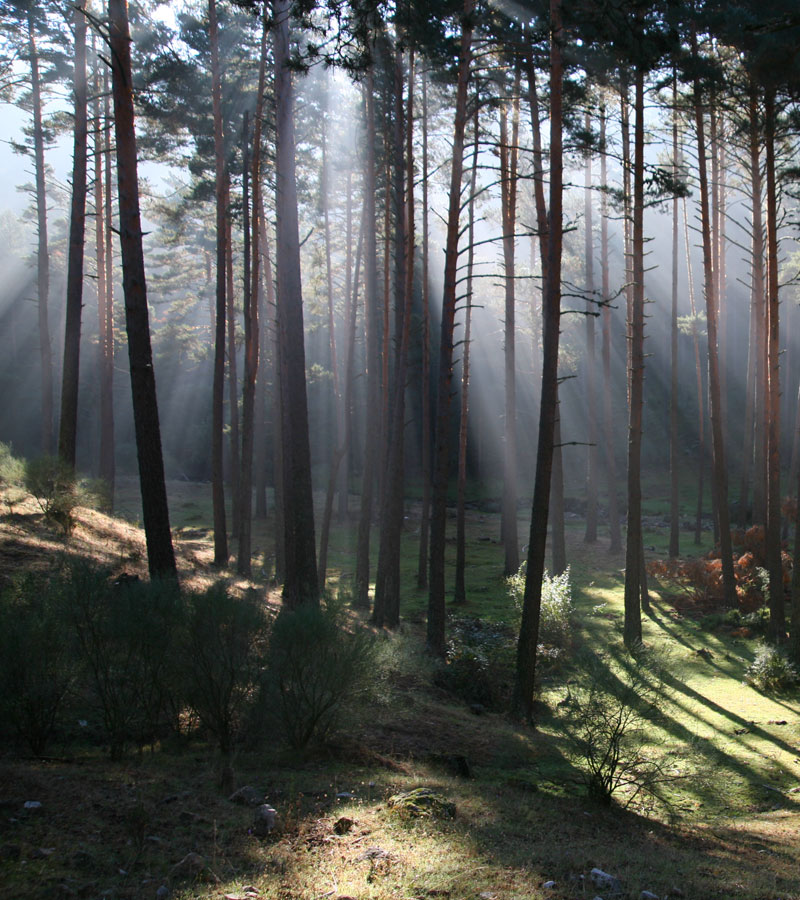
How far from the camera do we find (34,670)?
5590mm

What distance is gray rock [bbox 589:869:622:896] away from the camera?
14.8ft

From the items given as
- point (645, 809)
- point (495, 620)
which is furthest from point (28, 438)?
point (645, 809)

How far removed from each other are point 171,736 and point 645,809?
14.5 ft

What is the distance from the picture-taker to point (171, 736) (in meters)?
6.41

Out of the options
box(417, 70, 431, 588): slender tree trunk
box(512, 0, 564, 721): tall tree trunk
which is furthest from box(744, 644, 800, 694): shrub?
box(417, 70, 431, 588): slender tree trunk

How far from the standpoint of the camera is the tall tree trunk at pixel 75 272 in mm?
15875

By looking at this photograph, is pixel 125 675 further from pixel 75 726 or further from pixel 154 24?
pixel 154 24

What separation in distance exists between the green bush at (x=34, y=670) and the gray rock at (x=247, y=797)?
164 centimetres

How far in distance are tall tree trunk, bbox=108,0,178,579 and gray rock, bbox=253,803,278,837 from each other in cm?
495

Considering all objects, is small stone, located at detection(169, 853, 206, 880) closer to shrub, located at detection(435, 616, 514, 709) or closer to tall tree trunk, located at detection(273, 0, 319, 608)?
shrub, located at detection(435, 616, 514, 709)

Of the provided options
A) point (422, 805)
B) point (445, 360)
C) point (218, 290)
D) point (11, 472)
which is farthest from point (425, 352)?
point (422, 805)

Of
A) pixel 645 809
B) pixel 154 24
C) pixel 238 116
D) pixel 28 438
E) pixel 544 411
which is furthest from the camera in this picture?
pixel 28 438

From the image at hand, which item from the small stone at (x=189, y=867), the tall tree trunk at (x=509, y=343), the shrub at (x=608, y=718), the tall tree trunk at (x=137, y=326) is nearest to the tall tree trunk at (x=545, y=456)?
the shrub at (x=608, y=718)

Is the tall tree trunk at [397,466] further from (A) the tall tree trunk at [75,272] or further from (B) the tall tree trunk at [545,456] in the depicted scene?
(A) the tall tree trunk at [75,272]
